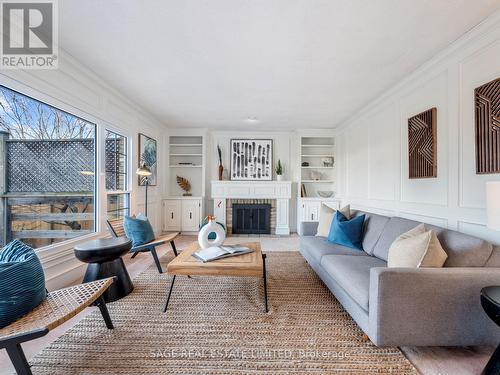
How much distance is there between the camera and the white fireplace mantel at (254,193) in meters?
5.05

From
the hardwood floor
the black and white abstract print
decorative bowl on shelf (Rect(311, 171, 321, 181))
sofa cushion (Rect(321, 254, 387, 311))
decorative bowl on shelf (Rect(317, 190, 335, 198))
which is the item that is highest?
the black and white abstract print

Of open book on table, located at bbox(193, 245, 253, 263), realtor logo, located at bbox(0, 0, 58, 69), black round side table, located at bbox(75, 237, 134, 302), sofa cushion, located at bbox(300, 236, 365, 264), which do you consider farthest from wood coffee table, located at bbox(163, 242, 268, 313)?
realtor logo, located at bbox(0, 0, 58, 69)

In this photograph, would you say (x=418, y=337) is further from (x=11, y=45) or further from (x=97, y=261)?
(x=11, y=45)

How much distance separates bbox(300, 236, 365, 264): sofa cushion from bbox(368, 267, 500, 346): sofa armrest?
0.98m

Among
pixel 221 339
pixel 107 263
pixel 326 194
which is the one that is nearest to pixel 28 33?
pixel 107 263

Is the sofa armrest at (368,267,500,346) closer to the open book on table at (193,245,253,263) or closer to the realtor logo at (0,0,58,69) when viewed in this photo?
the open book on table at (193,245,253,263)

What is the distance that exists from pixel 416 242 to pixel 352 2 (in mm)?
1811

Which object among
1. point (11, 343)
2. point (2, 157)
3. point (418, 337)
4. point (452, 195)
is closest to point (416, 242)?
point (418, 337)

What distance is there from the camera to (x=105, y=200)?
3051 millimetres

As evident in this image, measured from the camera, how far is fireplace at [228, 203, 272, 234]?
5117mm

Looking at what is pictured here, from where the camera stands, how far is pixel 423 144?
2482 millimetres

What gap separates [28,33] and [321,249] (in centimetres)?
347

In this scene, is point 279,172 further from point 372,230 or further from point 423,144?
point 423,144

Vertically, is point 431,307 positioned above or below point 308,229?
below
